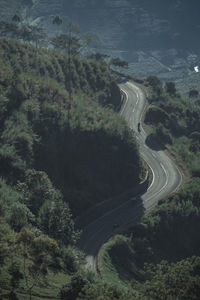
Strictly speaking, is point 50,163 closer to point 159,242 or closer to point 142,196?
point 142,196

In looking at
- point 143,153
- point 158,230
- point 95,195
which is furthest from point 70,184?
point 143,153

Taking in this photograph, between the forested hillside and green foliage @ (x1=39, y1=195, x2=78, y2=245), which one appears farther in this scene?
green foliage @ (x1=39, y1=195, x2=78, y2=245)

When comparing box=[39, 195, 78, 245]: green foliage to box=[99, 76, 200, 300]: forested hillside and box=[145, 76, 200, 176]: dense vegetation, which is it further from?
box=[145, 76, 200, 176]: dense vegetation

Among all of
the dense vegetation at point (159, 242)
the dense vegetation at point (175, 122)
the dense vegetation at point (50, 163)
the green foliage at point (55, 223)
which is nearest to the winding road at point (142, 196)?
the dense vegetation at point (159, 242)

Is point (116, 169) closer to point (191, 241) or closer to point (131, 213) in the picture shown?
point (131, 213)

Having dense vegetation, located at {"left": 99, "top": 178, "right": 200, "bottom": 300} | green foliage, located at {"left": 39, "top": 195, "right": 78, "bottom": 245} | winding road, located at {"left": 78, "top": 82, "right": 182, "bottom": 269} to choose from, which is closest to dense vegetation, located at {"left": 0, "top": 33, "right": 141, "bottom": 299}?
green foliage, located at {"left": 39, "top": 195, "right": 78, "bottom": 245}

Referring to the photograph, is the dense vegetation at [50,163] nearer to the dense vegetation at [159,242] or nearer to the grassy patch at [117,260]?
the grassy patch at [117,260]
